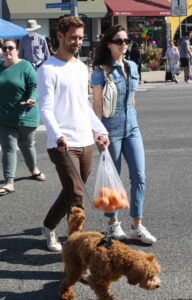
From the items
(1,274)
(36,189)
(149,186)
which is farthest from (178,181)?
(1,274)

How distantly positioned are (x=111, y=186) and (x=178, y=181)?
3.17 meters

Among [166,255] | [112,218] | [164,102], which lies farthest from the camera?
[164,102]

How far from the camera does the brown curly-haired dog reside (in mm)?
3395

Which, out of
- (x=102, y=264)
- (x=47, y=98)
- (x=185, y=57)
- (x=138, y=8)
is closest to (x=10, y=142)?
(x=47, y=98)

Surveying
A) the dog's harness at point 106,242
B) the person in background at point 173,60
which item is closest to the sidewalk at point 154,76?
the person in background at point 173,60

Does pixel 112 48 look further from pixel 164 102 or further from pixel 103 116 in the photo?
pixel 164 102

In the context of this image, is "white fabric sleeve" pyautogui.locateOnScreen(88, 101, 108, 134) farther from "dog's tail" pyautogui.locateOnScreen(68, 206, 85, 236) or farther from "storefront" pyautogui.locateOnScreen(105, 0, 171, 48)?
"storefront" pyautogui.locateOnScreen(105, 0, 171, 48)

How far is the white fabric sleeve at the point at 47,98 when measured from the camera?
14.0 feet

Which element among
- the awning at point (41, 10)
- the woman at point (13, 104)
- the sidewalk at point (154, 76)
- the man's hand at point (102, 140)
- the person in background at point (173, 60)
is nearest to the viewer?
the man's hand at point (102, 140)

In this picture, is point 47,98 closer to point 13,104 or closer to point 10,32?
point 13,104

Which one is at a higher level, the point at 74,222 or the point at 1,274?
the point at 74,222

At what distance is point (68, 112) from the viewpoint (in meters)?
4.43

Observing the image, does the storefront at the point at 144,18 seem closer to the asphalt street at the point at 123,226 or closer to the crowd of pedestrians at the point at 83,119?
the asphalt street at the point at 123,226

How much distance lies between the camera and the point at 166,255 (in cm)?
481
